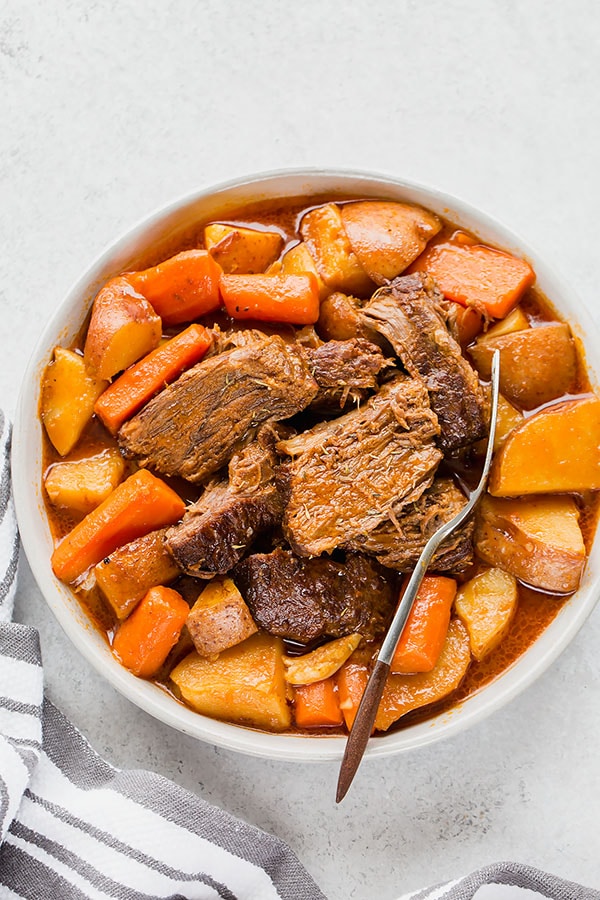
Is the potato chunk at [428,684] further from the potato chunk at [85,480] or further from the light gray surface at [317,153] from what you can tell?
the potato chunk at [85,480]

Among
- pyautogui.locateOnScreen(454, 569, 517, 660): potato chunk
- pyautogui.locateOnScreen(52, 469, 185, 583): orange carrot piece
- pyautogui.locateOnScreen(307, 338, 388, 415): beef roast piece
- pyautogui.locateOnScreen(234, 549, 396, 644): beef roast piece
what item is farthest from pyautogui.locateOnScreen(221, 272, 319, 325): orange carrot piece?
pyautogui.locateOnScreen(454, 569, 517, 660): potato chunk

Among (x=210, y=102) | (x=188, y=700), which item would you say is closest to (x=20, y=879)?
(x=188, y=700)

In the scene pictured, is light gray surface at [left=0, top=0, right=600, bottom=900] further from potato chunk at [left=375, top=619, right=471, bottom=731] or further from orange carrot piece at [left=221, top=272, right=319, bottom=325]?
orange carrot piece at [left=221, top=272, right=319, bottom=325]

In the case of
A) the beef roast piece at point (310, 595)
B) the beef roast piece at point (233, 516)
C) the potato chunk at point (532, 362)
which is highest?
the beef roast piece at point (233, 516)

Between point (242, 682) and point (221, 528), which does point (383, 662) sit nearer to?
point (242, 682)

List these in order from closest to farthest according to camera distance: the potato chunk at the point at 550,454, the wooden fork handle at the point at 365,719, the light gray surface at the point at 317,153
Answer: the wooden fork handle at the point at 365,719 → the potato chunk at the point at 550,454 → the light gray surface at the point at 317,153

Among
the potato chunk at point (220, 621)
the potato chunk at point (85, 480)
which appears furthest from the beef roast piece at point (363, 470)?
the potato chunk at point (85, 480)

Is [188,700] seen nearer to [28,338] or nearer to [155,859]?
[155,859]
